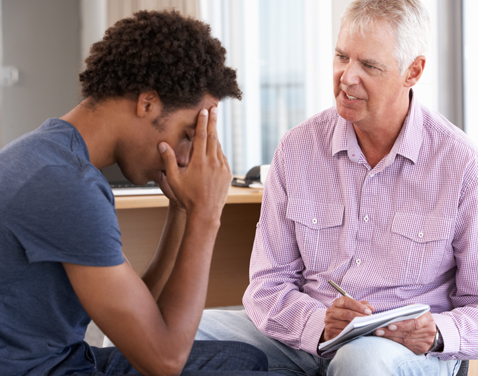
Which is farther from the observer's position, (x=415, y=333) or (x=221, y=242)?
(x=221, y=242)

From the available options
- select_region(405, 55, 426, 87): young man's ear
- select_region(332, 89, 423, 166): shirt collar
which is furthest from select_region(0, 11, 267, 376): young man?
select_region(405, 55, 426, 87): young man's ear

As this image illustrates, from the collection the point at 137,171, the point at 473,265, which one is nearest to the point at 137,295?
the point at 137,171

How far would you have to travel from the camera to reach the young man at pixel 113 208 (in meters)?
0.75

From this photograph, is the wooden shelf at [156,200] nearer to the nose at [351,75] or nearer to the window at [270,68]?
the nose at [351,75]

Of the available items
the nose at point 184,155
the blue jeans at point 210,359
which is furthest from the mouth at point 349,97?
the blue jeans at point 210,359

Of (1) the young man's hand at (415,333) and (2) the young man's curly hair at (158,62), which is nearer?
(2) the young man's curly hair at (158,62)

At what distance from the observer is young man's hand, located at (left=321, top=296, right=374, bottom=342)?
1.04 m

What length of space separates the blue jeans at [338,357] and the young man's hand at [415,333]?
0.01 meters

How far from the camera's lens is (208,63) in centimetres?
93

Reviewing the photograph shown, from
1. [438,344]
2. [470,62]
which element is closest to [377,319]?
[438,344]

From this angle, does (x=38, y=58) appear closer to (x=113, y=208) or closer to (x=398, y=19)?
(x=398, y=19)

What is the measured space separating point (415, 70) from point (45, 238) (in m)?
1.00

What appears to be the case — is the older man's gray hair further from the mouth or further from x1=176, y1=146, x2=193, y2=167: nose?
x1=176, y1=146, x2=193, y2=167: nose

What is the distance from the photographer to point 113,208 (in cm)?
81
